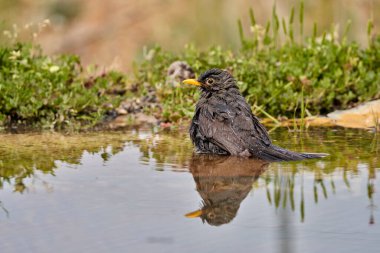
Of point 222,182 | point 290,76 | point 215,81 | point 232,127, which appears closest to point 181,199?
point 222,182

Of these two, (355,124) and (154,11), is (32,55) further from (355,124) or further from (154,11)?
(154,11)

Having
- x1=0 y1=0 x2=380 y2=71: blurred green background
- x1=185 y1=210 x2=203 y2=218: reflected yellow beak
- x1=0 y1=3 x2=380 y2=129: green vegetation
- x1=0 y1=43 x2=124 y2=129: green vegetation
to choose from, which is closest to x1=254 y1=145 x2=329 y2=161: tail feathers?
x1=185 y1=210 x2=203 y2=218: reflected yellow beak

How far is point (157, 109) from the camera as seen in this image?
7.74 m

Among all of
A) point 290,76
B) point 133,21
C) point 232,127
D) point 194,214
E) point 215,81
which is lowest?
point 194,214

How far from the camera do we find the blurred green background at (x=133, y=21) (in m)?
12.2

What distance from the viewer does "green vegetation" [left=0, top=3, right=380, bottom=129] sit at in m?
7.29

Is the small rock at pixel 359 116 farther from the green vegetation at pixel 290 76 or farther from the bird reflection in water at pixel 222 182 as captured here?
the bird reflection in water at pixel 222 182

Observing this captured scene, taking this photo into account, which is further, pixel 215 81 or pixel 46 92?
pixel 46 92

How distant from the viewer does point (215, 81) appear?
20.2 ft

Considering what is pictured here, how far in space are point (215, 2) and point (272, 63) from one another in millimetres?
4838

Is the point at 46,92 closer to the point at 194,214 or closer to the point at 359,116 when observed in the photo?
the point at 359,116

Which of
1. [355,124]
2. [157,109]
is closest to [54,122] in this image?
[157,109]

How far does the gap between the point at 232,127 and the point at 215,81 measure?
0.61 meters

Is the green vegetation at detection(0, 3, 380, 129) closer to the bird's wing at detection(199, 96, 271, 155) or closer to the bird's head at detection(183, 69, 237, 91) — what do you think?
the bird's head at detection(183, 69, 237, 91)
